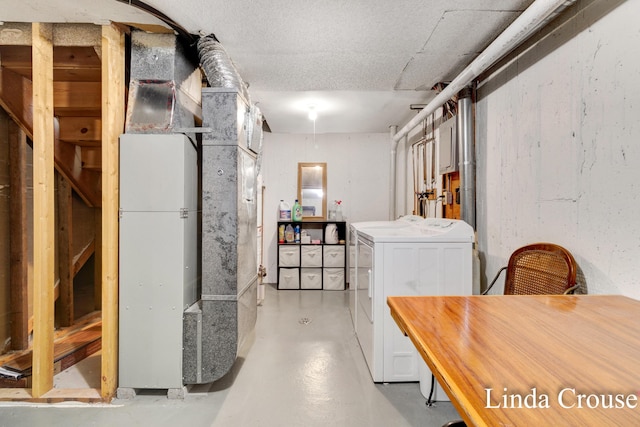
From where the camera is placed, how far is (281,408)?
192cm

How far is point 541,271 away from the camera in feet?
5.62

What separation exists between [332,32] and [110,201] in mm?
1871

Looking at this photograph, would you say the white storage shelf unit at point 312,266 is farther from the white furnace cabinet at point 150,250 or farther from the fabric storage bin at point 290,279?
the white furnace cabinet at point 150,250

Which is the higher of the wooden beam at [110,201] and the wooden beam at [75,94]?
A: the wooden beam at [75,94]

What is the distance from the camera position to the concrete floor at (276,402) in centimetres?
180

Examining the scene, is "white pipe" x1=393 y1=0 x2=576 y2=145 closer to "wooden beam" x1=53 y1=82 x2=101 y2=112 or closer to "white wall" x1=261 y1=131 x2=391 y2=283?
"white wall" x1=261 y1=131 x2=391 y2=283

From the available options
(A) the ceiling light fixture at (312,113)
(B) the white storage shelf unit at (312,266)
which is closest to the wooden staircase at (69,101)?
(A) the ceiling light fixture at (312,113)

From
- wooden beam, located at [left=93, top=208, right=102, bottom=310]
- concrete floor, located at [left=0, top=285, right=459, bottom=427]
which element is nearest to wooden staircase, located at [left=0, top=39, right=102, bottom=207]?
wooden beam, located at [left=93, top=208, right=102, bottom=310]

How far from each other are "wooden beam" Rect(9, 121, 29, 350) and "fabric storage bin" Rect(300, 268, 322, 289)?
10.0ft

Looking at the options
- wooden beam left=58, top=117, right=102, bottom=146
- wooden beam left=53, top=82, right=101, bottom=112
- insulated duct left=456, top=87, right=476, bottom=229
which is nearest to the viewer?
wooden beam left=53, top=82, right=101, bottom=112

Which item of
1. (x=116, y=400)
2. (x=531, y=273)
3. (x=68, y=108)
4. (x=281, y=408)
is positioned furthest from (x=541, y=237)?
(x=68, y=108)

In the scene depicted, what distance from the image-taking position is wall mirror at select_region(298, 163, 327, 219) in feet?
16.3

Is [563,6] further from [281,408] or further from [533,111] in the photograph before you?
[281,408]

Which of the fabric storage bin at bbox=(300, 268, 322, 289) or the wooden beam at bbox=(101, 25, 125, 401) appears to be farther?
the fabric storage bin at bbox=(300, 268, 322, 289)
